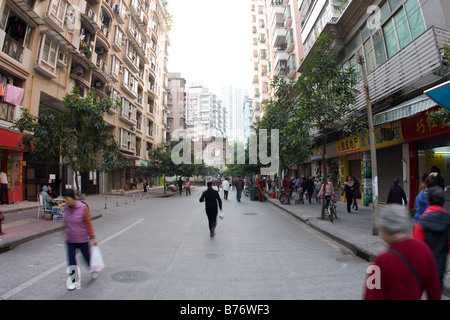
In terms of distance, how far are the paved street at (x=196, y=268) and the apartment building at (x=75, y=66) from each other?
870cm

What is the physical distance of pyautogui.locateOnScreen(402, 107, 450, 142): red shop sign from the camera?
946cm

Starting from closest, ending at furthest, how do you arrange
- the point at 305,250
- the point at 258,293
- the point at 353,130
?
1. the point at 258,293
2. the point at 305,250
3. the point at 353,130

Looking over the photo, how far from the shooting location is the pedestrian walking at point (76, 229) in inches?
168

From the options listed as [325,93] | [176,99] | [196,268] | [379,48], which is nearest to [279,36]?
[379,48]

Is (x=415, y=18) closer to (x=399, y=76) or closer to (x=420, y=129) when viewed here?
(x=399, y=76)

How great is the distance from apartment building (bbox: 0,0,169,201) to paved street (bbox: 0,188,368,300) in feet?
28.5

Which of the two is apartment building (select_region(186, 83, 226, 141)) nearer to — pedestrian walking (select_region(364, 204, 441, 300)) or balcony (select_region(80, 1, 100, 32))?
balcony (select_region(80, 1, 100, 32))

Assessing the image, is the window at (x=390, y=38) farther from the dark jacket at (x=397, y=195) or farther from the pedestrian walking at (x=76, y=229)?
the pedestrian walking at (x=76, y=229)

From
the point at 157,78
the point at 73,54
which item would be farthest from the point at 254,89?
the point at 73,54

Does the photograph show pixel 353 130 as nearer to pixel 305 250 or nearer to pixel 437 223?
pixel 305 250

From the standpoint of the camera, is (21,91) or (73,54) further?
(73,54)

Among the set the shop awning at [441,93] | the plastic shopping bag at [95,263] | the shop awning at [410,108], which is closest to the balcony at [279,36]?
the shop awning at [410,108]
